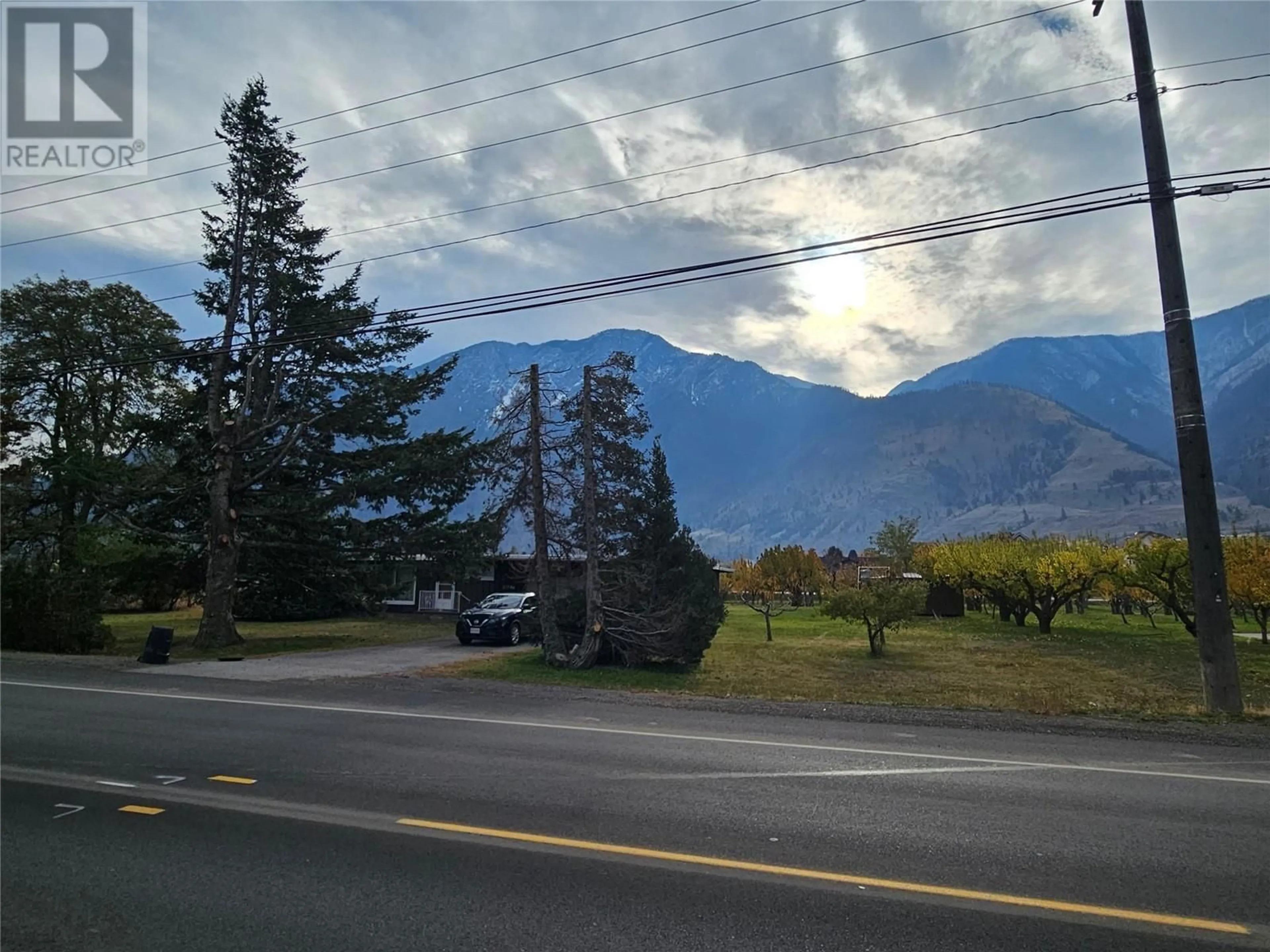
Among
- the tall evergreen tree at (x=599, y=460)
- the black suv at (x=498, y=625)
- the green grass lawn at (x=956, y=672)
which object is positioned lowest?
the green grass lawn at (x=956, y=672)

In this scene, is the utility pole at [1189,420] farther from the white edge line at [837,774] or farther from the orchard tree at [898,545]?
the orchard tree at [898,545]

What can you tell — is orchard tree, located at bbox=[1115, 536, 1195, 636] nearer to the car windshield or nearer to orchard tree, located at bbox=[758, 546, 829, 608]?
the car windshield

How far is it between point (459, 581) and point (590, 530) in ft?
37.2

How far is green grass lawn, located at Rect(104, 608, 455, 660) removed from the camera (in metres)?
22.4

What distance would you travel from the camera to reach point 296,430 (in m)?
23.8

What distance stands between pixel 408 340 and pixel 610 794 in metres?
22.8

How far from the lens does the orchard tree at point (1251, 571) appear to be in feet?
84.2

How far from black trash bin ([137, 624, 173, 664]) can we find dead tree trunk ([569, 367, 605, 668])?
9358mm

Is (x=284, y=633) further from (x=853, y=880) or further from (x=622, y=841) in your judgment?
(x=853, y=880)

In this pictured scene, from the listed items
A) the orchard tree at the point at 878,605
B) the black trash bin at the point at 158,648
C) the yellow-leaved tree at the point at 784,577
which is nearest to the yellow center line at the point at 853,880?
the black trash bin at the point at 158,648

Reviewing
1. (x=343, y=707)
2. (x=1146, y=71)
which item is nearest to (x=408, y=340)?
(x=343, y=707)

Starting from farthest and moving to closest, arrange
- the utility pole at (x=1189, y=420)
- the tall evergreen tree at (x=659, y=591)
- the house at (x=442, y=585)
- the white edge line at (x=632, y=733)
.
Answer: the house at (x=442, y=585) < the tall evergreen tree at (x=659, y=591) < the utility pole at (x=1189, y=420) < the white edge line at (x=632, y=733)

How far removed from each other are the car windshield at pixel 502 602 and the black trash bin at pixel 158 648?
1077 centimetres

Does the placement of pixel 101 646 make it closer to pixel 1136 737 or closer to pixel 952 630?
pixel 1136 737
